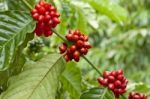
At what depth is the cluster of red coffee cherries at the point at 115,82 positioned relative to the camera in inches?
45.3

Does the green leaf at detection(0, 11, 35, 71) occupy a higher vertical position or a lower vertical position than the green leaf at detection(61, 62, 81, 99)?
higher

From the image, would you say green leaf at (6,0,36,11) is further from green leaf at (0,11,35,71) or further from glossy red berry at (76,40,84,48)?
glossy red berry at (76,40,84,48)

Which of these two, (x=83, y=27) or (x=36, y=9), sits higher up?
(x=36, y=9)

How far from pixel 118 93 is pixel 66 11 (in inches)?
23.1

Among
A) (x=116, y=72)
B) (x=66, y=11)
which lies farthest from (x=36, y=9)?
(x=66, y=11)

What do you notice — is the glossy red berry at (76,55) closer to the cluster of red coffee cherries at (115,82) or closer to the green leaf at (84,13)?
the cluster of red coffee cherries at (115,82)

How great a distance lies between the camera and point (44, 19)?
1.12m

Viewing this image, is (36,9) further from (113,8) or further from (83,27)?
(113,8)

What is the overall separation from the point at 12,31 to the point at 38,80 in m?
0.13

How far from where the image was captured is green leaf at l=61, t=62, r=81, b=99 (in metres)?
1.20

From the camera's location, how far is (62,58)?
44.0 inches

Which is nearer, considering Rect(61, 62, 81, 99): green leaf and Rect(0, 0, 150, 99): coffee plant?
Rect(0, 0, 150, 99): coffee plant

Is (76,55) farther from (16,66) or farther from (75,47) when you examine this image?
(16,66)

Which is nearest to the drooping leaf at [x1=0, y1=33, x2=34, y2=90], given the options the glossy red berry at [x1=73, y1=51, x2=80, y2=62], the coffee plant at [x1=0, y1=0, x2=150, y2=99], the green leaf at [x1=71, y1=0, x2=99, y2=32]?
the coffee plant at [x1=0, y1=0, x2=150, y2=99]
